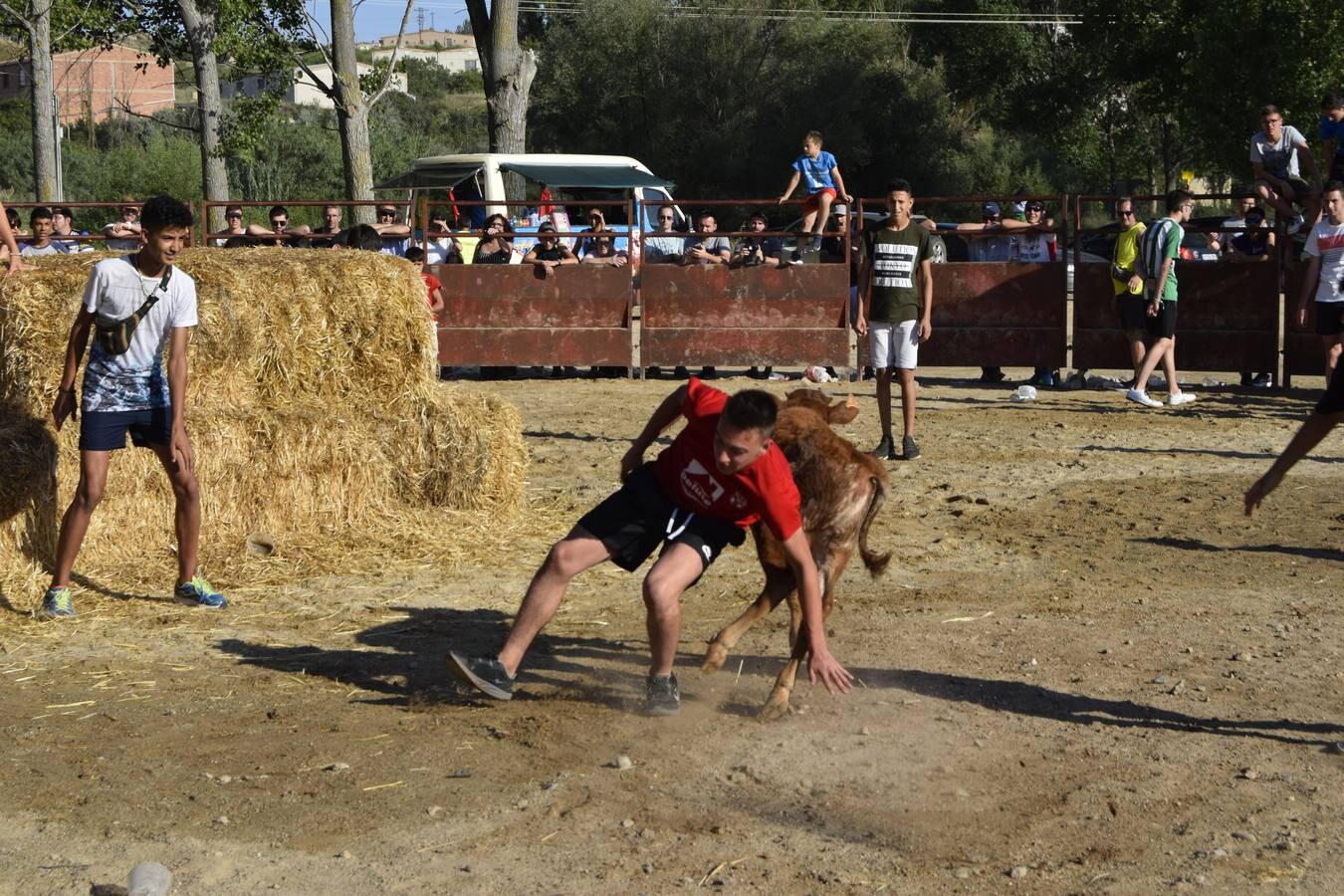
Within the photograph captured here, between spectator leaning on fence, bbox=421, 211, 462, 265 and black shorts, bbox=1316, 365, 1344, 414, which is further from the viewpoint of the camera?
spectator leaning on fence, bbox=421, 211, 462, 265

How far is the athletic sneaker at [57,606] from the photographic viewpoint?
692cm

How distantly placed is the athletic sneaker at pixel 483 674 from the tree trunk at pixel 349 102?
17758mm

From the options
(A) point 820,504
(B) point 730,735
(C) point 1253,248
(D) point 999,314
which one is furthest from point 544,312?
(B) point 730,735

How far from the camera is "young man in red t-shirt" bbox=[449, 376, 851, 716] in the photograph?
520 cm

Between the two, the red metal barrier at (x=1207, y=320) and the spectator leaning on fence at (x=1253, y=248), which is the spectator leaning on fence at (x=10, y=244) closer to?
the red metal barrier at (x=1207, y=320)

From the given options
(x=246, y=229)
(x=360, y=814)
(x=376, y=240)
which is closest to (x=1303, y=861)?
(x=360, y=814)

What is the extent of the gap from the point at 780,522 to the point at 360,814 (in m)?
1.65

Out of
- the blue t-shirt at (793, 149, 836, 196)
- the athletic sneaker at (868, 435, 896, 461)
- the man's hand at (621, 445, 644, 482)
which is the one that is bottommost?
the athletic sneaker at (868, 435, 896, 461)

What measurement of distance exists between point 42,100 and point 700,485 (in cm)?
1935

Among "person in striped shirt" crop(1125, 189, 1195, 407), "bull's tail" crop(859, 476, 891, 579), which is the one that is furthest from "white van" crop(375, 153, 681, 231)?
"bull's tail" crop(859, 476, 891, 579)

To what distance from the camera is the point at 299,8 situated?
24.0 meters

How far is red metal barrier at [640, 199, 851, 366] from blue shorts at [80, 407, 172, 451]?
938 cm

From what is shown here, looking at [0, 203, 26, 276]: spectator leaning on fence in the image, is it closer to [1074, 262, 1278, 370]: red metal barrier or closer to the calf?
the calf

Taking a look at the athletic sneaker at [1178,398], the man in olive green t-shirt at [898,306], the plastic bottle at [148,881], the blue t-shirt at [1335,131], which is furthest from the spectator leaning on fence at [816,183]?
the plastic bottle at [148,881]
